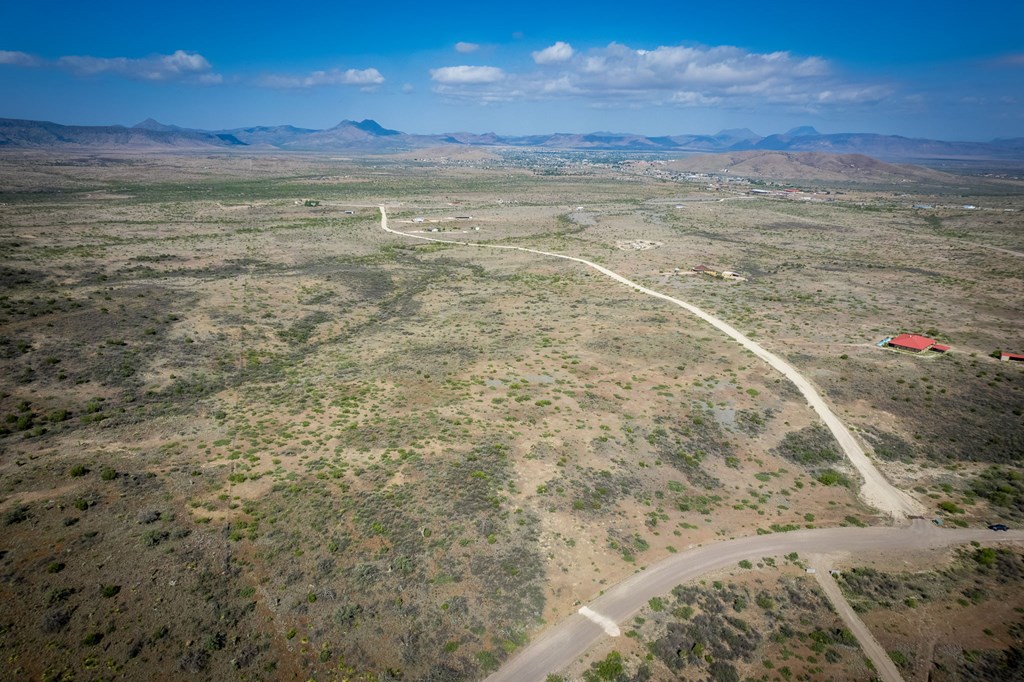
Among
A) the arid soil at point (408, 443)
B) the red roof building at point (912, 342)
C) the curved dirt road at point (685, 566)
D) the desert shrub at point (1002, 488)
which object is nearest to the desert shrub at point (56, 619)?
the arid soil at point (408, 443)

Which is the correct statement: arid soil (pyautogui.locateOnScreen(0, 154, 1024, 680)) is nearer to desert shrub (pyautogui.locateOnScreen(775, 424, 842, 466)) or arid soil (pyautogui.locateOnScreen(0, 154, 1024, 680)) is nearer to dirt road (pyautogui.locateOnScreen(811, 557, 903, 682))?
desert shrub (pyautogui.locateOnScreen(775, 424, 842, 466))

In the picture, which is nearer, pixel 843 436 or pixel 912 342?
pixel 843 436

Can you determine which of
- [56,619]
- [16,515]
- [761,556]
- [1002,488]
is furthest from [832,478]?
[16,515]

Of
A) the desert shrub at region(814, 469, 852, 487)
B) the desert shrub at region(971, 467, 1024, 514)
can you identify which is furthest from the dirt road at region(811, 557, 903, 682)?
the desert shrub at region(971, 467, 1024, 514)

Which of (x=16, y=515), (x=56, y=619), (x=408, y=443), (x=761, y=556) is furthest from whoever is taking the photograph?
(x=408, y=443)

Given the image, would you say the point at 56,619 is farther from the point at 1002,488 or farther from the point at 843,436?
the point at 1002,488

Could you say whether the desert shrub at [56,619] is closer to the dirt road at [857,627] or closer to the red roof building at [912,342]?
the dirt road at [857,627]
